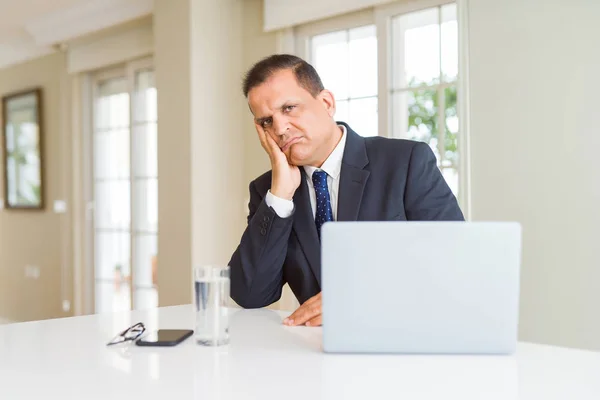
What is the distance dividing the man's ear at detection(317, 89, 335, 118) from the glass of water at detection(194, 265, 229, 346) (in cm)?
84

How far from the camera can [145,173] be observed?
5449mm

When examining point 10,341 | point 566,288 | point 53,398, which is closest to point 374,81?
point 566,288

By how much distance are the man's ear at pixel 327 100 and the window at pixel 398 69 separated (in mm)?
1478

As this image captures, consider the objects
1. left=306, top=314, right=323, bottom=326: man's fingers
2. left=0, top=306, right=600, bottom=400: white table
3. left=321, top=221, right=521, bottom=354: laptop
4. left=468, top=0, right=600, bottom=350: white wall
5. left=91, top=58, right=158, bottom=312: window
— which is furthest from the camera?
left=91, top=58, right=158, bottom=312: window

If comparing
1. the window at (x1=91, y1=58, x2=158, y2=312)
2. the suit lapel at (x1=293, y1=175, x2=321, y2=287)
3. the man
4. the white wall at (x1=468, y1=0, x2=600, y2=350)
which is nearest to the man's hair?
the man

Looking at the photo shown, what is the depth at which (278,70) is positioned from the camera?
6.18ft

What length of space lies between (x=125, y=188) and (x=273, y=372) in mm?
4820

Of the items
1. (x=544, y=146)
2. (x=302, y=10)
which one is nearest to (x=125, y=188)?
(x=302, y=10)

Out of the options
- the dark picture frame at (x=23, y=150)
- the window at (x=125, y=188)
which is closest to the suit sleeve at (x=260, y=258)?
the window at (x=125, y=188)

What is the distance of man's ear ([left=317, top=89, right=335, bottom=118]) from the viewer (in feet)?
6.61

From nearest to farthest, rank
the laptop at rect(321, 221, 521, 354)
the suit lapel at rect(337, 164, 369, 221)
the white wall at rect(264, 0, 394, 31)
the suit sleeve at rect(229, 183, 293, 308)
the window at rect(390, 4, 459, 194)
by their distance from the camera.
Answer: the laptop at rect(321, 221, 521, 354), the suit sleeve at rect(229, 183, 293, 308), the suit lapel at rect(337, 164, 369, 221), the window at rect(390, 4, 459, 194), the white wall at rect(264, 0, 394, 31)

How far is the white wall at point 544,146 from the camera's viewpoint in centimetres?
289

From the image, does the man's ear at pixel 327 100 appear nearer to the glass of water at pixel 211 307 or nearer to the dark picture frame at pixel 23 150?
→ the glass of water at pixel 211 307

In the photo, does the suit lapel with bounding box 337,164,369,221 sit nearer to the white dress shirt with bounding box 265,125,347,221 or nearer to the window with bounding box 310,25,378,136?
the white dress shirt with bounding box 265,125,347,221
